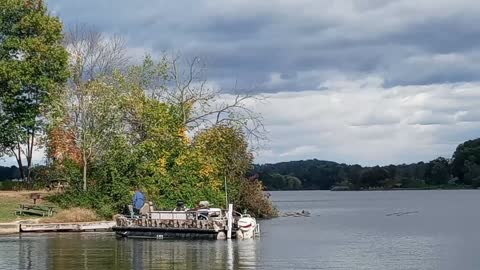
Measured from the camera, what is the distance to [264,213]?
78.8 m

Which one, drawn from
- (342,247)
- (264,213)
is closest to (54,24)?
(264,213)

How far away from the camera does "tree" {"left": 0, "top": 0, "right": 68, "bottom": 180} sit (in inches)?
2554

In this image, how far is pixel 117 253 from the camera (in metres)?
41.3

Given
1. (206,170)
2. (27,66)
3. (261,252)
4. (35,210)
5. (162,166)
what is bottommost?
(261,252)

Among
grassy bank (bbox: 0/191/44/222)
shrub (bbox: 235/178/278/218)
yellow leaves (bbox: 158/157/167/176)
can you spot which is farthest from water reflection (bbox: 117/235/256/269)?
shrub (bbox: 235/178/278/218)

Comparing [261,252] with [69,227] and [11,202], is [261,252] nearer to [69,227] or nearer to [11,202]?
[69,227]

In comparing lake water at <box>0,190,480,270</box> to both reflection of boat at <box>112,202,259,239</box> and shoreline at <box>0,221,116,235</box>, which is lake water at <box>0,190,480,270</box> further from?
shoreline at <box>0,221,116,235</box>

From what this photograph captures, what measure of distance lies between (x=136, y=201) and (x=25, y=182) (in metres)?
19.8

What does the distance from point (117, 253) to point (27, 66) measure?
90.7ft

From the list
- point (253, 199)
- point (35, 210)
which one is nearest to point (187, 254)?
point (35, 210)

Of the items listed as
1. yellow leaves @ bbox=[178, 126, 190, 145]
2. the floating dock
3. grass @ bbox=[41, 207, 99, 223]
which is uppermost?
yellow leaves @ bbox=[178, 126, 190, 145]

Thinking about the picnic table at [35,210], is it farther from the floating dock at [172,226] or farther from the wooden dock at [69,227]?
the floating dock at [172,226]

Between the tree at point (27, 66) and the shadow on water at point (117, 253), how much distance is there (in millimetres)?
17117

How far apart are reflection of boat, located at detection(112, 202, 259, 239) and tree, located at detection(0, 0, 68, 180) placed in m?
17.2
